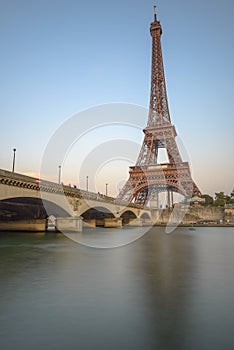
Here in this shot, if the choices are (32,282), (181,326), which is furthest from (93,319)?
(32,282)

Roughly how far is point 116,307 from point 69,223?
115 ft

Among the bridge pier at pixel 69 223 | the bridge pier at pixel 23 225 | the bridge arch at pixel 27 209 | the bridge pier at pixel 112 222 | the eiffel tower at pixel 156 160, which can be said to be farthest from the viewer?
the eiffel tower at pixel 156 160

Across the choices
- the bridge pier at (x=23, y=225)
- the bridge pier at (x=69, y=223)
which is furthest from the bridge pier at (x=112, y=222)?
the bridge pier at (x=69, y=223)

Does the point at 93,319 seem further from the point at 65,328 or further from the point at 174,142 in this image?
the point at 174,142

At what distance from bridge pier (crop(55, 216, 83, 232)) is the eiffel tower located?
30650 millimetres

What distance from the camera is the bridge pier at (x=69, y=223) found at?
42.9 meters

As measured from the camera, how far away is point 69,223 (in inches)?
1715

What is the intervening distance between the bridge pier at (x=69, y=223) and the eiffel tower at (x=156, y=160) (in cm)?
3065

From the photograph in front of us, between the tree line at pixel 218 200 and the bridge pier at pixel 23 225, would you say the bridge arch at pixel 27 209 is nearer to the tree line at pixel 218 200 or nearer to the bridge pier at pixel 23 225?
the bridge pier at pixel 23 225

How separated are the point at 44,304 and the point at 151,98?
307 feet

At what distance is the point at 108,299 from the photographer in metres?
10.3

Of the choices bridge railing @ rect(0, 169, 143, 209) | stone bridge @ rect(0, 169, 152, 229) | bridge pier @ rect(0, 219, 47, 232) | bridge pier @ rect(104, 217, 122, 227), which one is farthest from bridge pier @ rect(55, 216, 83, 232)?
bridge pier @ rect(104, 217, 122, 227)

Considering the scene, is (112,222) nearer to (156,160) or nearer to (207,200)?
(156,160)

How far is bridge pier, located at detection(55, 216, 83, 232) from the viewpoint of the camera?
4291 cm
